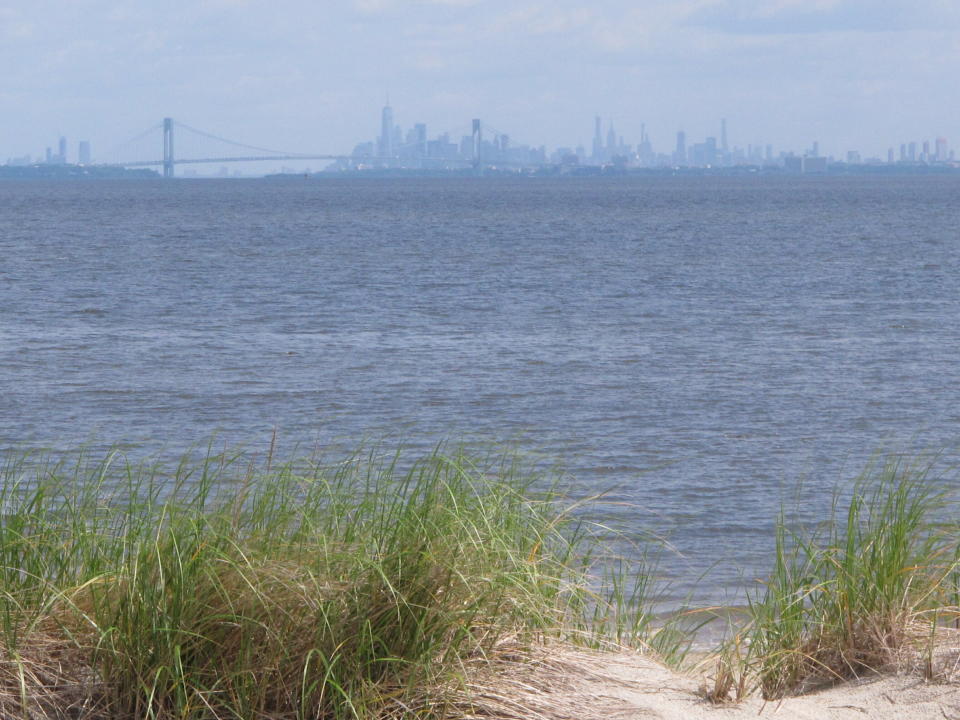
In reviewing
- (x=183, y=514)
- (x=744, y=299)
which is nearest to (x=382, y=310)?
(x=744, y=299)

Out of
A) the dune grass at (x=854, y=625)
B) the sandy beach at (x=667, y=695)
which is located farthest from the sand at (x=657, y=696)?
the dune grass at (x=854, y=625)

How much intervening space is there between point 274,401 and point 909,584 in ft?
45.4

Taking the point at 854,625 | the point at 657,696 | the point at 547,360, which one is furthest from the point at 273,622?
the point at 547,360

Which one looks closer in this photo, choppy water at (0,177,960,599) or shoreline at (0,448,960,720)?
shoreline at (0,448,960,720)

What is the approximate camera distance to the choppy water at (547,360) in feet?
46.8

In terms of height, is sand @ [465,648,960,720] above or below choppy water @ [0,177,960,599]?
above

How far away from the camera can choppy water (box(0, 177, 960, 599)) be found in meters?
14.3

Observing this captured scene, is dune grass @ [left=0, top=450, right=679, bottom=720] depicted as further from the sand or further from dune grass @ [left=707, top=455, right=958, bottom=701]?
dune grass @ [left=707, top=455, right=958, bottom=701]

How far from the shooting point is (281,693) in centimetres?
436

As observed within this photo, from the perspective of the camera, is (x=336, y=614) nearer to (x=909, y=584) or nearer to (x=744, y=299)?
(x=909, y=584)

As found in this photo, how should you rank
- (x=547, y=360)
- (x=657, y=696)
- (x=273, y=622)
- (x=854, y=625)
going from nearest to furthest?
1. (x=273, y=622)
2. (x=657, y=696)
3. (x=854, y=625)
4. (x=547, y=360)

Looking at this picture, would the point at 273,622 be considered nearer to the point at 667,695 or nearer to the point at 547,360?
the point at 667,695

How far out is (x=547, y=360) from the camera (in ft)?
71.8

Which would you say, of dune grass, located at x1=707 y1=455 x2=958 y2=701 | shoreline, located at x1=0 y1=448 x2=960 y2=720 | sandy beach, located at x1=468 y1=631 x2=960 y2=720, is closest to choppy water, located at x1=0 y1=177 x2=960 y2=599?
shoreline, located at x1=0 y1=448 x2=960 y2=720
